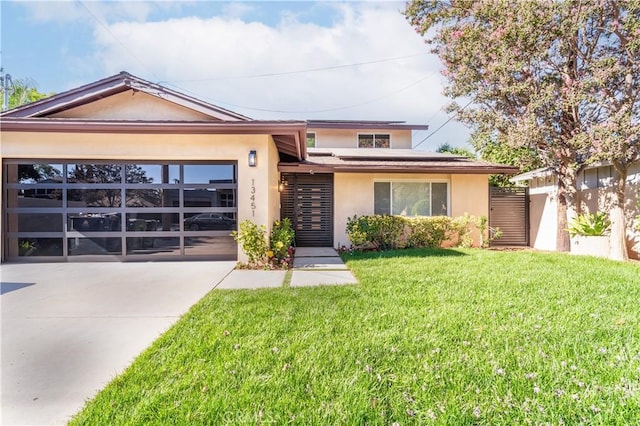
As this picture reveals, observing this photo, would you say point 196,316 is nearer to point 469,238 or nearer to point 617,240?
point 469,238

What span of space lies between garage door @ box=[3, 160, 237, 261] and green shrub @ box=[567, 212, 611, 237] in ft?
31.2

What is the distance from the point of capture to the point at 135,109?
817 centimetres

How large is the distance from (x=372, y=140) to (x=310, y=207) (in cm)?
775

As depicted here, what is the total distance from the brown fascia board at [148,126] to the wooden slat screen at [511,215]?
7.91 m

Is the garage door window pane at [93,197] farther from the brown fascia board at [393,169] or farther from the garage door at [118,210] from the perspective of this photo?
the brown fascia board at [393,169]

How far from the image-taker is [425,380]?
234 cm

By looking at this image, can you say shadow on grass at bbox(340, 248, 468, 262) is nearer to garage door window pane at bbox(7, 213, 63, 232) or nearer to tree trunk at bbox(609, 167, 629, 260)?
tree trunk at bbox(609, 167, 629, 260)

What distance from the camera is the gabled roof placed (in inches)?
296

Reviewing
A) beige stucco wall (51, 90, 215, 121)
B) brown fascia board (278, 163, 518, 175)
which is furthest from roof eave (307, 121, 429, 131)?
beige stucco wall (51, 90, 215, 121)

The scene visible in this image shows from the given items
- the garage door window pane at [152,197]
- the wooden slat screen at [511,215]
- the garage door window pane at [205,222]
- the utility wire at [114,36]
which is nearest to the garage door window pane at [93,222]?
the garage door window pane at [152,197]

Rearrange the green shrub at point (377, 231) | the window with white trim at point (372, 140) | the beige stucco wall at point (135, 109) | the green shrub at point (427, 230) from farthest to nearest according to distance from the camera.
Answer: the window with white trim at point (372, 140)
the green shrub at point (427, 230)
the green shrub at point (377, 231)
the beige stucco wall at point (135, 109)

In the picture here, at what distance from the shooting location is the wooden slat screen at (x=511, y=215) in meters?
10.6

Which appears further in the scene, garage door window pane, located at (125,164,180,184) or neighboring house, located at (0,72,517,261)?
garage door window pane, located at (125,164,180,184)

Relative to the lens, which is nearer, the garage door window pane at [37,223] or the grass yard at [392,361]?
the grass yard at [392,361]
